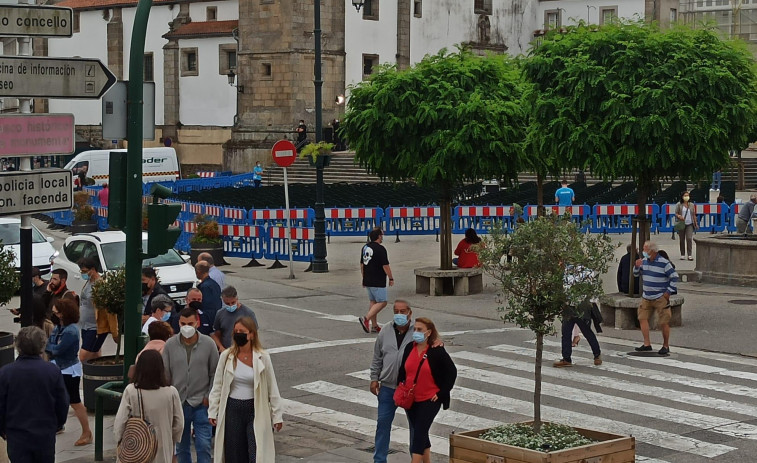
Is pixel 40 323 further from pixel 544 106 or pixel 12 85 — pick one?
pixel 544 106

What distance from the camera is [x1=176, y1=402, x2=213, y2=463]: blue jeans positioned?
10.9 m

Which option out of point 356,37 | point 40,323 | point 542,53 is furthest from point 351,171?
point 40,323

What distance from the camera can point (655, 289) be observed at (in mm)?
17797

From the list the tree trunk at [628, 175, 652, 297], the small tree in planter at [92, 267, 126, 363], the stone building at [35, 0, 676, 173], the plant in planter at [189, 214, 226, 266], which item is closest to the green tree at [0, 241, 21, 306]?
the small tree in planter at [92, 267, 126, 363]

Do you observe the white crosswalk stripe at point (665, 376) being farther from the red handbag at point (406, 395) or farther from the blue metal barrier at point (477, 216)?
the blue metal barrier at point (477, 216)

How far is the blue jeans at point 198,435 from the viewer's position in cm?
1090

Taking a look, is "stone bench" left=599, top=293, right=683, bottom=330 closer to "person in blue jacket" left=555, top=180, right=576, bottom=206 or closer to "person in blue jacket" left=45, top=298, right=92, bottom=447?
"person in blue jacket" left=45, top=298, right=92, bottom=447

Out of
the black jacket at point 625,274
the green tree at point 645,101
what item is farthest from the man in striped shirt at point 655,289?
the green tree at point 645,101

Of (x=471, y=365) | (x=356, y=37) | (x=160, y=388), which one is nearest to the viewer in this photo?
(x=160, y=388)

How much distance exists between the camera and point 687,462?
464 inches

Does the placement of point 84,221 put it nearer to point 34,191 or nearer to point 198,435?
point 198,435

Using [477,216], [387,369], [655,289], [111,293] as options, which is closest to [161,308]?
[111,293]

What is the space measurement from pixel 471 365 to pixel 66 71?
329 inches

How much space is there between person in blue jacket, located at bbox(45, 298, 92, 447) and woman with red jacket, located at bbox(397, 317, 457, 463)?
3.49 metres
